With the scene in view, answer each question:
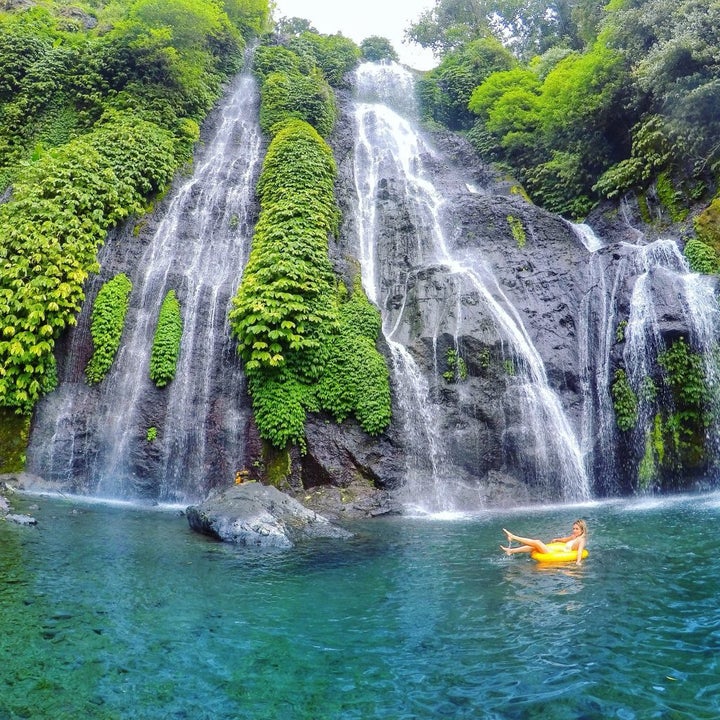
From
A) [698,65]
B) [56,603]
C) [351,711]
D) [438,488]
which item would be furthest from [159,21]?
[351,711]

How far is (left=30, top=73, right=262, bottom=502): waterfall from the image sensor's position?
557 inches

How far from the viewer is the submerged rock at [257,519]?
9.79m

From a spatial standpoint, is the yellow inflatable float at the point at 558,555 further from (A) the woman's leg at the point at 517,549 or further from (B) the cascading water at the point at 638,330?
(B) the cascading water at the point at 638,330

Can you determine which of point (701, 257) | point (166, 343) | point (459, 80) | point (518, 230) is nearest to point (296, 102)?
point (459, 80)

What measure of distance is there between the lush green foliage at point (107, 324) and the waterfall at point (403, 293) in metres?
7.78

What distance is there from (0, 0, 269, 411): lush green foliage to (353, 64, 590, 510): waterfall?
26.5ft

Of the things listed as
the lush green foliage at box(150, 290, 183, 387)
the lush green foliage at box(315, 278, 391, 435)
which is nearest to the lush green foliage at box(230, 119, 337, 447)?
the lush green foliage at box(315, 278, 391, 435)

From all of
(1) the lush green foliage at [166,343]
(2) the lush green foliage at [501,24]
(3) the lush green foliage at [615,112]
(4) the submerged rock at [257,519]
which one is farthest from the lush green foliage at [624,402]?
(2) the lush green foliage at [501,24]

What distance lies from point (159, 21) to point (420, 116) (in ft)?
48.0

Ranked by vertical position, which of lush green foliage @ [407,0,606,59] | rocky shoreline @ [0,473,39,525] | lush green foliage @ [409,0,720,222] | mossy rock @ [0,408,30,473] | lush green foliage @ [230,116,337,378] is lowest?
rocky shoreline @ [0,473,39,525]

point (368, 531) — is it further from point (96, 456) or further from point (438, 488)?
point (96, 456)

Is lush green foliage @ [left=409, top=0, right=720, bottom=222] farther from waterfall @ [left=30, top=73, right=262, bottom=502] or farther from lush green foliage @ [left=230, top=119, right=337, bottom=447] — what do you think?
waterfall @ [left=30, top=73, right=262, bottom=502]

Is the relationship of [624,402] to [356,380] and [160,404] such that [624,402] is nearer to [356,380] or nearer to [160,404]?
[356,380]

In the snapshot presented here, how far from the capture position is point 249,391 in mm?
15133
